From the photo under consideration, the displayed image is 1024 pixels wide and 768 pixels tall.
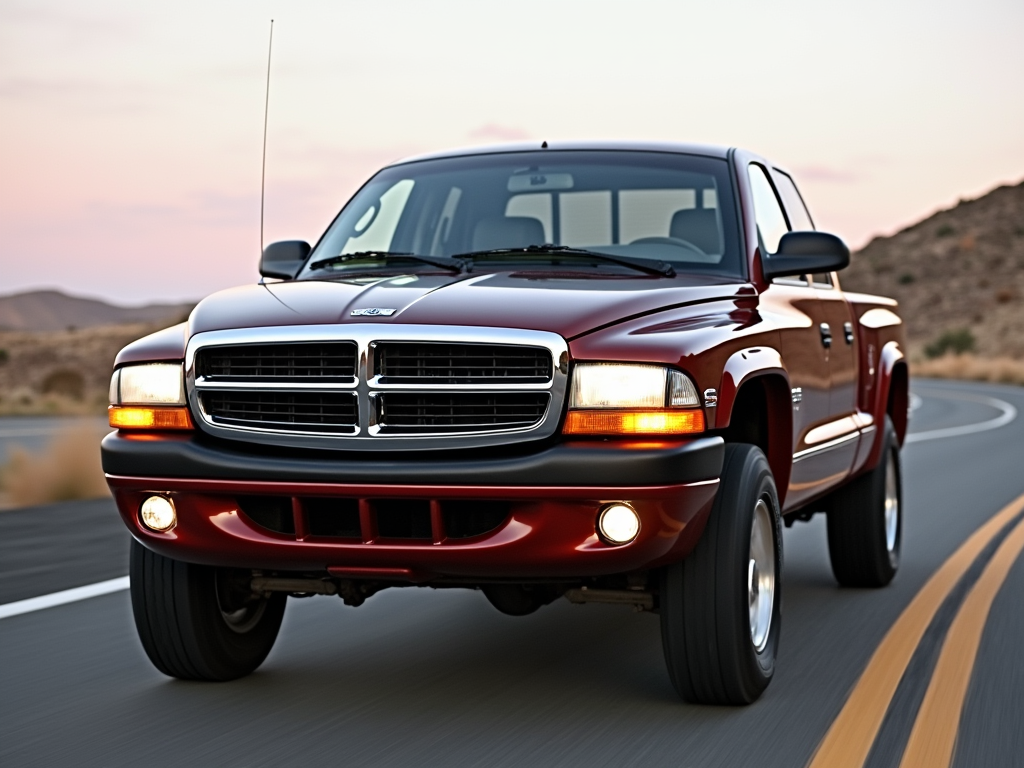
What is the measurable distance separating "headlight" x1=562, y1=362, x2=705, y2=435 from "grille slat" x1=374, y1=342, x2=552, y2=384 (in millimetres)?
124

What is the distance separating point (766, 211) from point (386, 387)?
8.53ft

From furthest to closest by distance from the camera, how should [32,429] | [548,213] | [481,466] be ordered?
1. [32,429]
2. [548,213]
3. [481,466]

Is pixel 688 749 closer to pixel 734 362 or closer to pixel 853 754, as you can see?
pixel 853 754

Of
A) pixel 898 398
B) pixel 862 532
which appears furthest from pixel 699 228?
pixel 898 398

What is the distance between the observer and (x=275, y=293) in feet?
17.7

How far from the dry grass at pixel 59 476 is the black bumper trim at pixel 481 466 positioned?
8.01 m

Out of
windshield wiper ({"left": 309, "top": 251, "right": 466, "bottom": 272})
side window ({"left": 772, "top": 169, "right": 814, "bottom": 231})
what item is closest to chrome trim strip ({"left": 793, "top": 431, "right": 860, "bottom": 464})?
side window ({"left": 772, "top": 169, "right": 814, "bottom": 231})

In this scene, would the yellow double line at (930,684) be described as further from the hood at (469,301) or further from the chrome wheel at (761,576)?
the hood at (469,301)

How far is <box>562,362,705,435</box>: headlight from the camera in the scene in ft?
15.1

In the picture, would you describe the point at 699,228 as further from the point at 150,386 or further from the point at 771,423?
the point at 150,386

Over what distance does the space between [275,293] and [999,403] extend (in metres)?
28.6

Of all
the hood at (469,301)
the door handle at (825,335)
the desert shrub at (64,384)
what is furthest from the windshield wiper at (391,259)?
the desert shrub at (64,384)

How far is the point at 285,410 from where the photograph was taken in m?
4.86

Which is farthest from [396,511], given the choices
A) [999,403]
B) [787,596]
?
[999,403]
